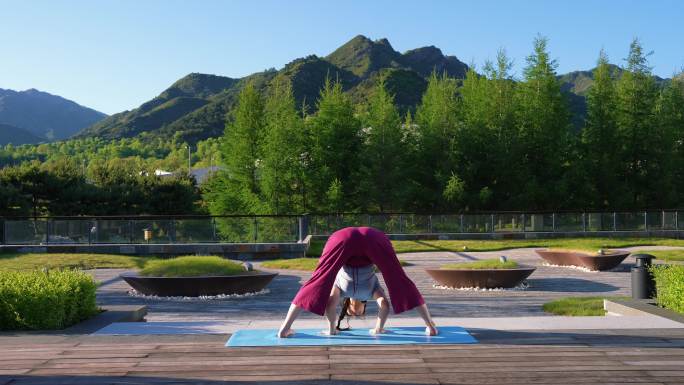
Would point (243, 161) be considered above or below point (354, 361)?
above

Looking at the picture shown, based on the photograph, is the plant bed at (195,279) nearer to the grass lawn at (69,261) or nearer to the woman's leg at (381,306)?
the woman's leg at (381,306)

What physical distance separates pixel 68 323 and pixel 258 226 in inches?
733

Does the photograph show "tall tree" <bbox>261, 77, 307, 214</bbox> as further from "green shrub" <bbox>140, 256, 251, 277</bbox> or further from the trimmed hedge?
the trimmed hedge

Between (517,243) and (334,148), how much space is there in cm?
1357

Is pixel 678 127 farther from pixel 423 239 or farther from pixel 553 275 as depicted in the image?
pixel 553 275

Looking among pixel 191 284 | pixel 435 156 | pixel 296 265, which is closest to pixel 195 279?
pixel 191 284

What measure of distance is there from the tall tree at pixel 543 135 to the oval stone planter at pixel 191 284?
2924 cm

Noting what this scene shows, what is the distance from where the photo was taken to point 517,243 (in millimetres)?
32000

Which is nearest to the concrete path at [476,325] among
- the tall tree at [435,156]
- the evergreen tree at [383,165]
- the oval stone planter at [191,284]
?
the oval stone planter at [191,284]

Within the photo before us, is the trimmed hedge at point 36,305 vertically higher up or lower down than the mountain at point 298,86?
lower down

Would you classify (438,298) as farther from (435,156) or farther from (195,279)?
(435,156)

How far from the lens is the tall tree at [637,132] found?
1672 inches

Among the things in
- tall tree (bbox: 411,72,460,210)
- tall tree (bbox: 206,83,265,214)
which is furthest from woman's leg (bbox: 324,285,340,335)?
tall tree (bbox: 411,72,460,210)

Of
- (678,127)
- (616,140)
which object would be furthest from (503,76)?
(678,127)
